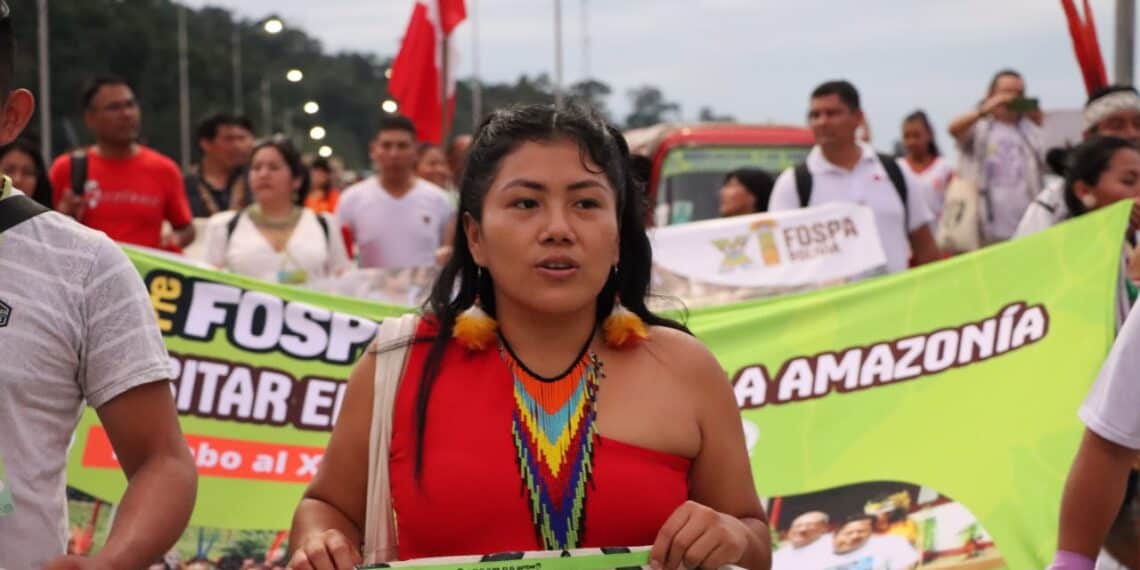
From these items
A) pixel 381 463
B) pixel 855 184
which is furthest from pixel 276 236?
pixel 381 463

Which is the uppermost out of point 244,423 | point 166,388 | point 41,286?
point 41,286

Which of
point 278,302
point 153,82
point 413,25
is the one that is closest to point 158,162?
point 278,302

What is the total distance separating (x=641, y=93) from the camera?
11962 centimetres

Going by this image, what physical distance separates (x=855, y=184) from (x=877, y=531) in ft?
12.1

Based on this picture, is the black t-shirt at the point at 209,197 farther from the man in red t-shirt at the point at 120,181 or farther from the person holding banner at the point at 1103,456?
the person holding banner at the point at 1103,456

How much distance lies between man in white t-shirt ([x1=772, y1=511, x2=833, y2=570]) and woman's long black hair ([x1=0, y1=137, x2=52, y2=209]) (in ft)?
10.1

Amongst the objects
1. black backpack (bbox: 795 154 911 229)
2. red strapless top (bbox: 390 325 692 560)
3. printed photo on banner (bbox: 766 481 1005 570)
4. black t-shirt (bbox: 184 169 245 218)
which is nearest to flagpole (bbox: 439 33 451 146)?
black t-shirt (bbox: 184 169 245 218)

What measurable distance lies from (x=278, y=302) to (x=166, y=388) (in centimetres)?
370

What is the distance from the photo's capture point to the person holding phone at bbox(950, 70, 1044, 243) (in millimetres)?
12195

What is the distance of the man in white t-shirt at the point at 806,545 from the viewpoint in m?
6.08

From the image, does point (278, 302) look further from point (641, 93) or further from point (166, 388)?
point (641, 93)

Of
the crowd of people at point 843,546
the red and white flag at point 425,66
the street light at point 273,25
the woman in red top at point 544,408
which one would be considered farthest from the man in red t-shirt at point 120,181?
the street light at point 273,25

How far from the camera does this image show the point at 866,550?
611 cm

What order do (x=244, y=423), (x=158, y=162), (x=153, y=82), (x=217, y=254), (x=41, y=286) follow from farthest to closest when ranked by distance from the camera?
(x=153, y=82), (x=158, y=162), (x=217, y=254), (x=244, y=423), (x=41, y=286)
